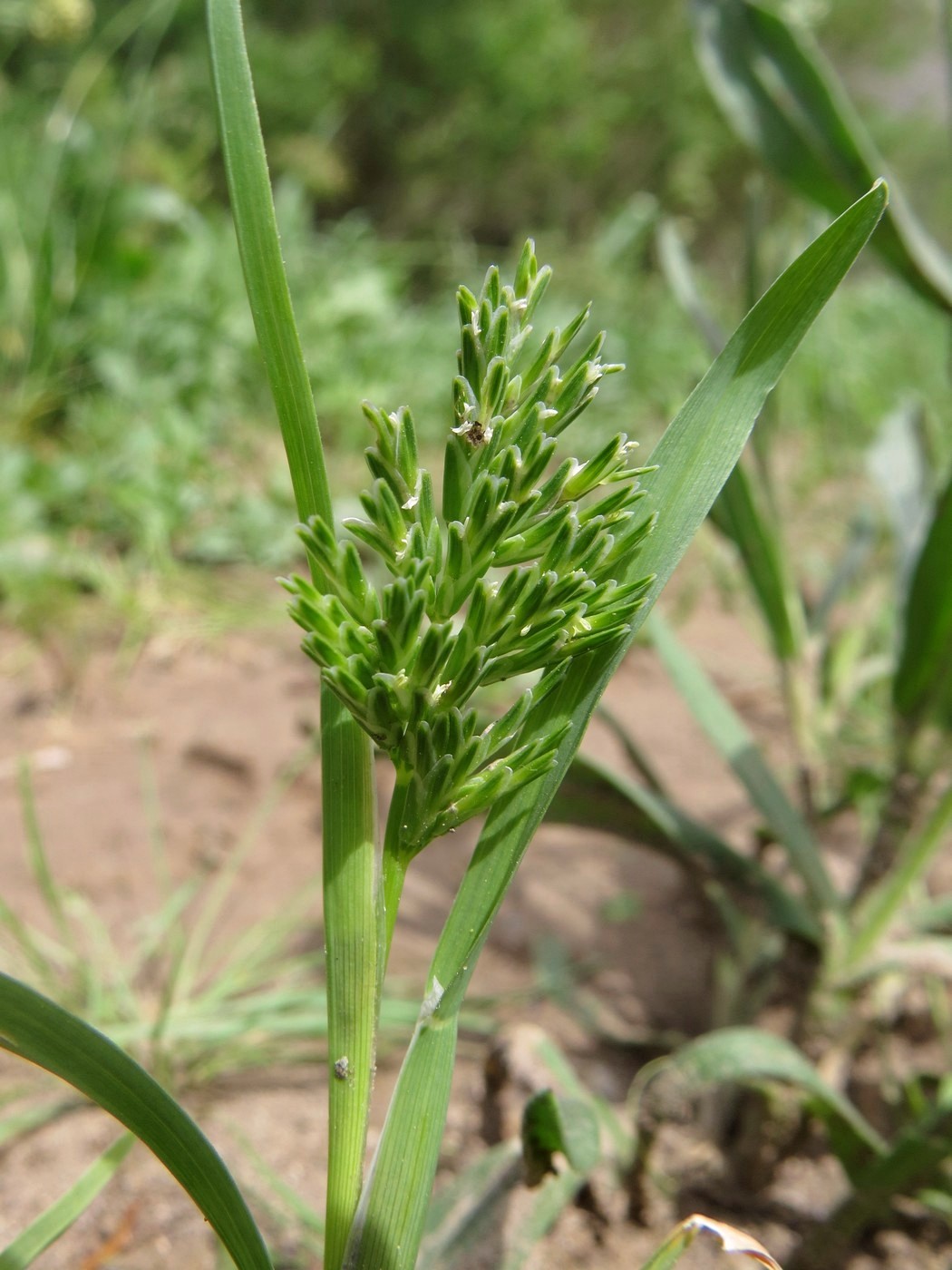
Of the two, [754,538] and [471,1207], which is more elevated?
[754,538]

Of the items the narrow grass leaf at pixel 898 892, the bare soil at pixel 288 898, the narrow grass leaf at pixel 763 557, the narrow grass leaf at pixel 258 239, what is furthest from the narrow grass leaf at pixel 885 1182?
the narrow grass leaf at pixel 258 239

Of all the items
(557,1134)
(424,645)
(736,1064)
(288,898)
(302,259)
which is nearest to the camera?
(424,645)

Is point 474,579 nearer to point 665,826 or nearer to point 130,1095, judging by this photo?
point 130,1095

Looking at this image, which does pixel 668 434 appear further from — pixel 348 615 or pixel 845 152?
pixel 845 152

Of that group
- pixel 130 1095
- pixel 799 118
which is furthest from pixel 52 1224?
pixel 799 118

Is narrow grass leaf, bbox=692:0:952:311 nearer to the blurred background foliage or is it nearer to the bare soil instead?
the blurred background foliage

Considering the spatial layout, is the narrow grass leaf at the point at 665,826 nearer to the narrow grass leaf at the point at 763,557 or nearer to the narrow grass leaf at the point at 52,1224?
the narrow grass leaf at the point at 763,557
